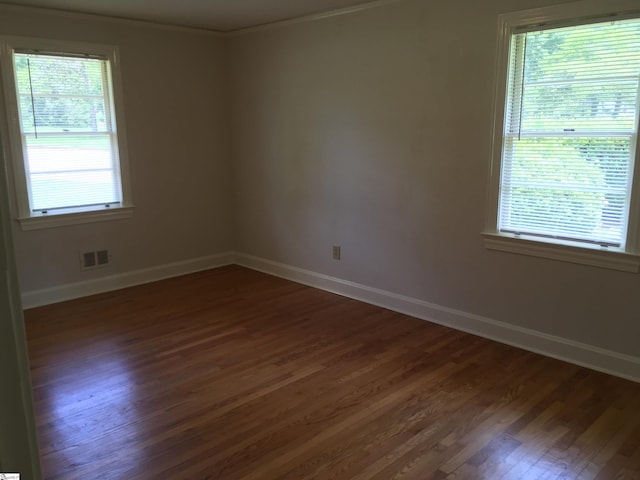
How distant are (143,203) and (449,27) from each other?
318cm

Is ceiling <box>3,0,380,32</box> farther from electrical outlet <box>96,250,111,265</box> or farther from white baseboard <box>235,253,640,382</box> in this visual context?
white baseboard <box>235,253,640,382</box>

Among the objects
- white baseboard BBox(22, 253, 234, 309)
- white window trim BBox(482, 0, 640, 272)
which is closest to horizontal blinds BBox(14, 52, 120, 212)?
white baseboard BBox(22, 253, 234, 309)

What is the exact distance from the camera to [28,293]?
14.5ft

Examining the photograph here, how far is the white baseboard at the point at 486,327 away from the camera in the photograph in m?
3.19

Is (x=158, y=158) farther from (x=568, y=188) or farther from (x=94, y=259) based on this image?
(x=568, y=188)

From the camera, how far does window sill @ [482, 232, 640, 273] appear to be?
306 centimetres

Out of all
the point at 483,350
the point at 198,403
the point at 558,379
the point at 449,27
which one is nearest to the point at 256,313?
the point at 198,403

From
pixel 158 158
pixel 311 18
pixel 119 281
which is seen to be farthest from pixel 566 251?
pixel 119 281

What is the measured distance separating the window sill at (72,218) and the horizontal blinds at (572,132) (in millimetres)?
3394

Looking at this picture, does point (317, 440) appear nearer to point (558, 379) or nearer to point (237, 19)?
point (558, 379)

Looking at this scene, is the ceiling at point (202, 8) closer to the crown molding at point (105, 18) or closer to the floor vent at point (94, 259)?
the crown molding at point (105, 18)

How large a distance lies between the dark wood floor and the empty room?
0.05 ft

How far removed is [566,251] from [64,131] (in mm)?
4036

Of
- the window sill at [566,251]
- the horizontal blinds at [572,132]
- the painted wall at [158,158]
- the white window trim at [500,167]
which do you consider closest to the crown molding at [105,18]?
the painted wall at [158,158]
